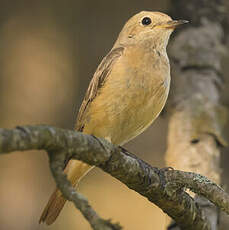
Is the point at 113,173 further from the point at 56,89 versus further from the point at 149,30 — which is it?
the point at 56,89

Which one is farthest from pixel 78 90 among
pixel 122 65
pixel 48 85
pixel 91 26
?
pixel 122 65

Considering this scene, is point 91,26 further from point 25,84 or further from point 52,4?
point 25,84

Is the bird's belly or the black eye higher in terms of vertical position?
the black eye

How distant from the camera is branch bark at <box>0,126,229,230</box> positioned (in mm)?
1905

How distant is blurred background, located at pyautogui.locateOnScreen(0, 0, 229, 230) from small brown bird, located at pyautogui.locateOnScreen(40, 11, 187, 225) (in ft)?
4.32

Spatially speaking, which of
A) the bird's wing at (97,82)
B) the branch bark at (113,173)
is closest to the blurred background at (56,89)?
the bird's wing at (97,82)

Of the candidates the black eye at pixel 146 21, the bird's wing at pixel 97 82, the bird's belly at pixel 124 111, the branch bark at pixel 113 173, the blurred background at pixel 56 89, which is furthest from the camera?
the blurred background at pixel 56 89

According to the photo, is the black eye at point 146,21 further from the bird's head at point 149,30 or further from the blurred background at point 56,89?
the blurred background at point 56,89

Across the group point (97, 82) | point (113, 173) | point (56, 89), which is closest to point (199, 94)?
point (97, 82)

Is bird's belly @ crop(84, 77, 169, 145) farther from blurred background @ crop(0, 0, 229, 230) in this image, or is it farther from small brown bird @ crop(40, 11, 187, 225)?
blurred background @ crop(0, 0, 229, 230)

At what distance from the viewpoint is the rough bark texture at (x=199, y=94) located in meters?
3.89

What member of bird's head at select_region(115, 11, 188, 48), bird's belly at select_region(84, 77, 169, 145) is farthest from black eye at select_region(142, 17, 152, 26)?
bird's belly at select_region(84, 77, 169, 145)

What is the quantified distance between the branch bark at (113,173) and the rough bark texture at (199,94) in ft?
2.06

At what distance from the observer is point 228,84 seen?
507cm
